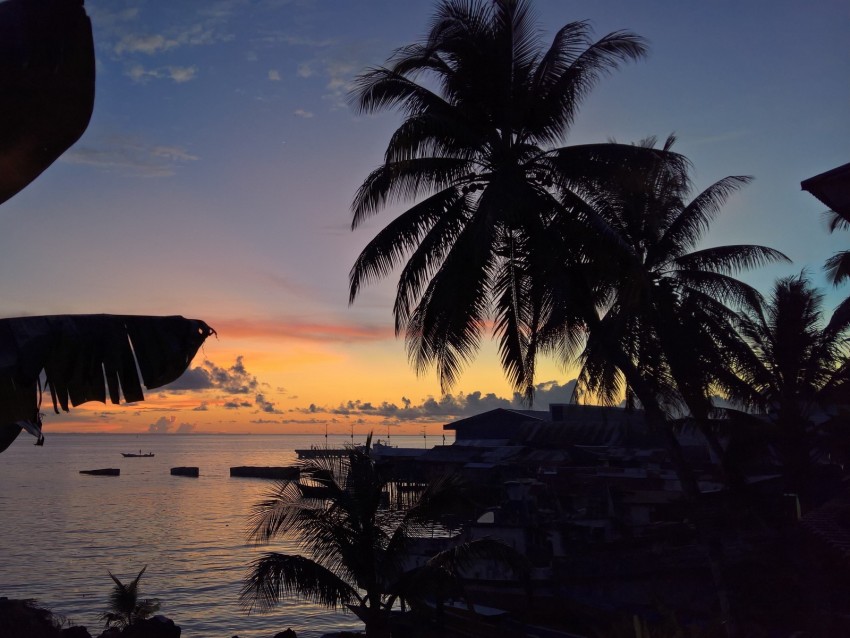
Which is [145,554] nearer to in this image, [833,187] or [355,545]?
[355,545]

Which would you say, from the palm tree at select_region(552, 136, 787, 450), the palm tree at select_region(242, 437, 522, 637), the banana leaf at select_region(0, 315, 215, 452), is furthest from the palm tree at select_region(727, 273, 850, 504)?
the banana leaf at select_region(0, 315, 215, 452)

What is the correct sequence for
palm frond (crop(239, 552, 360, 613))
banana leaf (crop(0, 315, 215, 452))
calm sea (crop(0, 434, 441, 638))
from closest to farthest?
banana leaf (crop(0, 315, 215, 452)) → palm frond (crop(239, 552, 360, 613)) → calm sea (crop(0, 434, 441, 638))

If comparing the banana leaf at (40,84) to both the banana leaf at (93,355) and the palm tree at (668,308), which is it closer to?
→ the banana leaf at (93,355)

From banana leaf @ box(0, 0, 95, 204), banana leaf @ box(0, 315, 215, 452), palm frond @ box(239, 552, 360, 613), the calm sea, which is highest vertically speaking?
banana leaf @ box(0, 0, 95, 204)

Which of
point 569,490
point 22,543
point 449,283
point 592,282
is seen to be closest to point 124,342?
point 449,283

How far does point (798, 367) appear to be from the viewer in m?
22.2

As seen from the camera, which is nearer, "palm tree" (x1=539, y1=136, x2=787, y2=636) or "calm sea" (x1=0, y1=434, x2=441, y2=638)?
"palm tree" (x1=539, y1=136, x2=787, y2=636)

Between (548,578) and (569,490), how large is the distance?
1858 centimetres

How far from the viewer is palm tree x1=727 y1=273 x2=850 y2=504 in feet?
69.8

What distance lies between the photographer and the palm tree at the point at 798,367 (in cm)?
2127

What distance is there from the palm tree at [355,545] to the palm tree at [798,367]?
12.7 meters

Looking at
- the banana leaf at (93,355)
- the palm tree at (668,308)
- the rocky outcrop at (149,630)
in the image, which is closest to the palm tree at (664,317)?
the palm tree at (668,308)

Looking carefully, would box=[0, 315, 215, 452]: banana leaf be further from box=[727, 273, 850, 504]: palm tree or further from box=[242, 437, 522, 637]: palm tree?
box=[727, 273, 850, 504]: palm tree

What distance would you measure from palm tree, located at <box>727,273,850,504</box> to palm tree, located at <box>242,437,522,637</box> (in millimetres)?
12684
